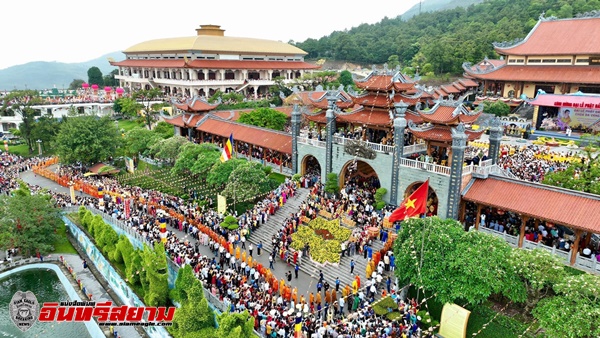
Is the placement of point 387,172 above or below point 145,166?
above

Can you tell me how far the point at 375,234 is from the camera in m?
22.9

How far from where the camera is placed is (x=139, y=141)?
42.8 metres

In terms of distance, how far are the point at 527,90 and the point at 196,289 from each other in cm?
4303

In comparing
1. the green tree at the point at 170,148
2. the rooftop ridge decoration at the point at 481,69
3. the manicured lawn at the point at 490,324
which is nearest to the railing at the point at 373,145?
the manicured lawn at the point at 490,324

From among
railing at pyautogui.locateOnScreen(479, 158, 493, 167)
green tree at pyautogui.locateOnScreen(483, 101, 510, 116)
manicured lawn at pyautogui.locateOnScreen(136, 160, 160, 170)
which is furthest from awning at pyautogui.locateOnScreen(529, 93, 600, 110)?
manicured lawn at pyautogui.locateOnScreen(136, 160, 160, 170)

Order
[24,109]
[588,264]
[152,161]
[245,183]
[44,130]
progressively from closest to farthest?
[588,264]
[245,183]
[152,161]
[44,130]
[24,109]

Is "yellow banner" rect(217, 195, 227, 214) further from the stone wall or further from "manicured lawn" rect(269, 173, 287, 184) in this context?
the stone wall

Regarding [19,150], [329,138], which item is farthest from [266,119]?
[19,150]

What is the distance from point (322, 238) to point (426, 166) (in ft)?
22.2

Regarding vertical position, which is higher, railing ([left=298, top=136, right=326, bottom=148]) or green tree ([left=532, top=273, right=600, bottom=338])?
railing ([left=298, top=136, right=326, bottom=148])

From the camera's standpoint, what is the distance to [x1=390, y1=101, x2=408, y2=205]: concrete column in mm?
24703

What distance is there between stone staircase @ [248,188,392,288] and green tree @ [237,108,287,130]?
50.2ft

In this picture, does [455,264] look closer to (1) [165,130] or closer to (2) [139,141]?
(2) [139,141]

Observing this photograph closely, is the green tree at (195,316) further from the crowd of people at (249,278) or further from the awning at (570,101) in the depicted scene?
the awning at (570,101)
